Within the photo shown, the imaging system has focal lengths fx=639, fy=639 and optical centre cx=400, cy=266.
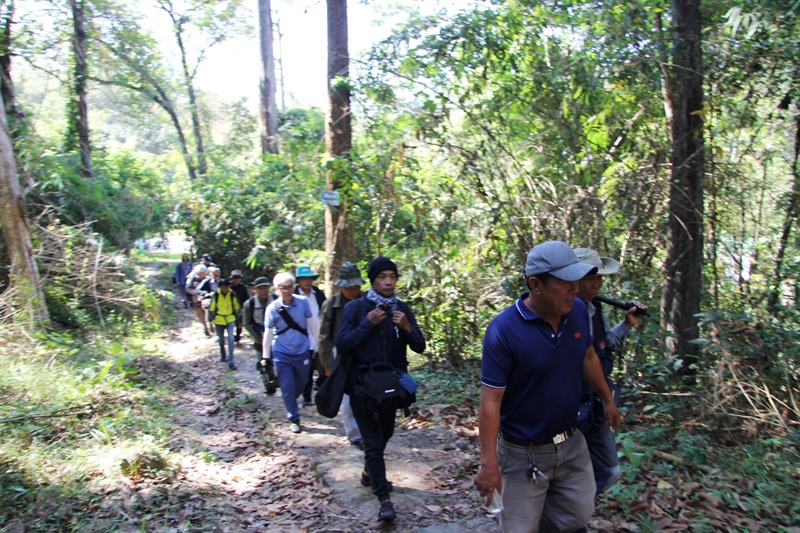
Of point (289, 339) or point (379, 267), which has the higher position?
point (379, 267)

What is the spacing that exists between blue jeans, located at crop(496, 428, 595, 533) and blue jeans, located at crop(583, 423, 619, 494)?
60 centimetres

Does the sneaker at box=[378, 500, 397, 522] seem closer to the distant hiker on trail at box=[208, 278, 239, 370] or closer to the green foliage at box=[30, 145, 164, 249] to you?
the distant hiker on trail at box=[208, 278, 239, 370]

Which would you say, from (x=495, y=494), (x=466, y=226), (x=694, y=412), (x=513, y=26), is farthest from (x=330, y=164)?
(x=495, y=494)

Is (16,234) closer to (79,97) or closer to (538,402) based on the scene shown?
(538,402)

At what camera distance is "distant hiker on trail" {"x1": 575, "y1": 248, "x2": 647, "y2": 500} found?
4.05 meters

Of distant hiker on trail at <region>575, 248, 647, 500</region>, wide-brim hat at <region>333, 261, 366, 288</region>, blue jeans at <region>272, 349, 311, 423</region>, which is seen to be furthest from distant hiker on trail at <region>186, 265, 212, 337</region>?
distant hiker on trail at <region>575, 248, 647, 500</region>

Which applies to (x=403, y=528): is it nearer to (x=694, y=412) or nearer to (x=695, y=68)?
(x=694, y=412)

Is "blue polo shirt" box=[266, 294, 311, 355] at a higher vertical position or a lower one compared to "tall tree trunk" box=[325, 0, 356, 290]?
lower

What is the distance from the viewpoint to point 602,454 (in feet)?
13.8

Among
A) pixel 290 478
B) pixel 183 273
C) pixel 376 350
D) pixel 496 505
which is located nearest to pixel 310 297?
pixel 290 478

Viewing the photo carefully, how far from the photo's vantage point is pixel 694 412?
20.7 feet

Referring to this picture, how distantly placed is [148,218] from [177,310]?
426cm

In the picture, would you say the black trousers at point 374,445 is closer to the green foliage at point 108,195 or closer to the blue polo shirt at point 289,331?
the blue polo shirt at point 289,331

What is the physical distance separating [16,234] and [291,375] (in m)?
5.85
